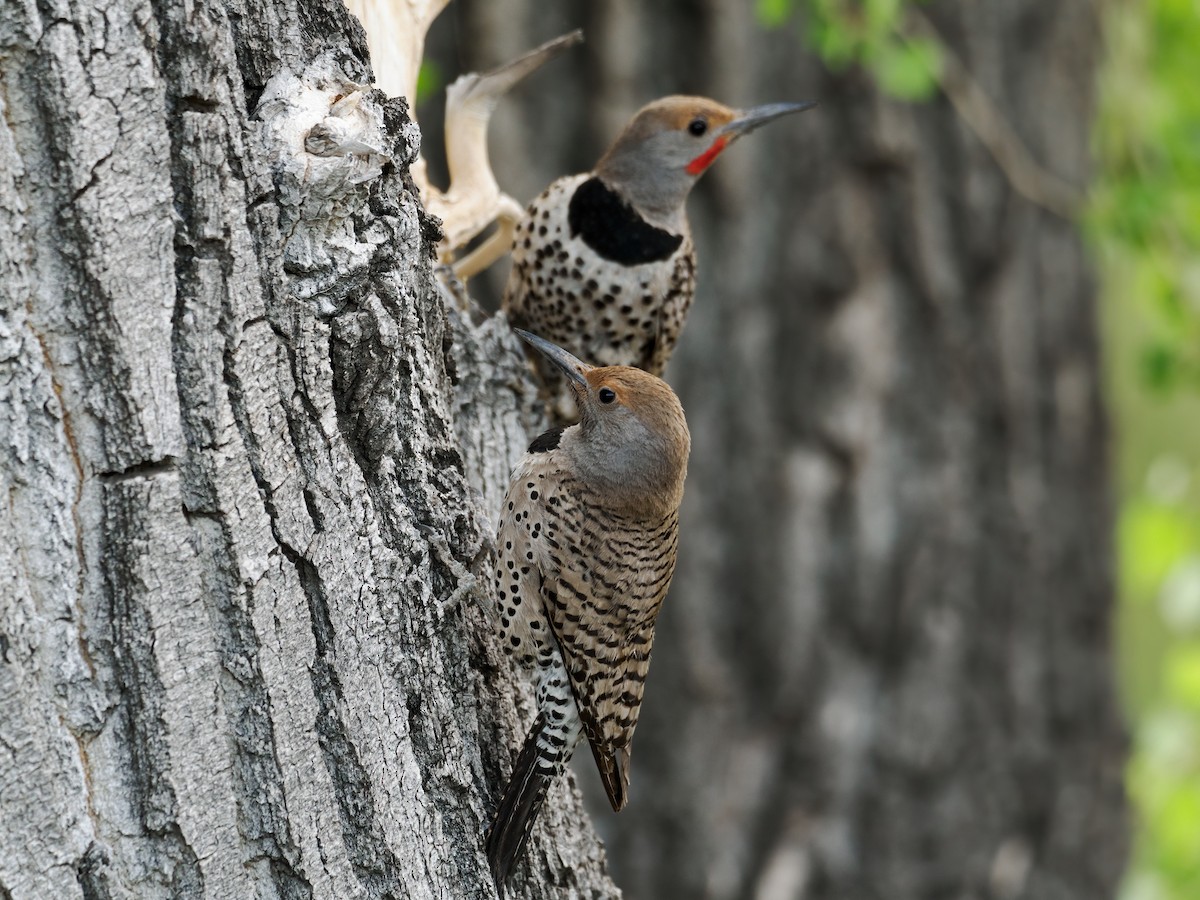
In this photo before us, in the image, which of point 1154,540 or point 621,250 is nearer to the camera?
point 621,250

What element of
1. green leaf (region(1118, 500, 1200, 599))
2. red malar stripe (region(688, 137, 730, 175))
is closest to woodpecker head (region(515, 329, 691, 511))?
red malar stripe (region(688, 137, 730, 175))

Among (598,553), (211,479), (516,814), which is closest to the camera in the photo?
(211,479)

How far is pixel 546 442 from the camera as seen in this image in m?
3.04

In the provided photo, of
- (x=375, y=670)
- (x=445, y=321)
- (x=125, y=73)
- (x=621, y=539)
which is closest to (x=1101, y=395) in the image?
(x=621, y=539)

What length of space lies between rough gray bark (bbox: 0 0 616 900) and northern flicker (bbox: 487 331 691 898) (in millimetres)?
465

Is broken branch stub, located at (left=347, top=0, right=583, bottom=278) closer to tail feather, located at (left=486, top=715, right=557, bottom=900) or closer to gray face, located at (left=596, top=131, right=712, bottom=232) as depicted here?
gray face, located at (left=596, top=131, right=712, bottom=232)

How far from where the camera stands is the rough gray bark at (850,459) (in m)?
5.29

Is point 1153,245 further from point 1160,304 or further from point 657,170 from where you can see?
point 657,170

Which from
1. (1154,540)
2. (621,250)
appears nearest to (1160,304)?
(1154,540)

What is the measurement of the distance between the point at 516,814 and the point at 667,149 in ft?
6.12

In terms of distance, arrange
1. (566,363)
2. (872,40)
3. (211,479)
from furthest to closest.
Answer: (872,40), (566,363), (211,479)

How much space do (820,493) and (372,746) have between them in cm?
345

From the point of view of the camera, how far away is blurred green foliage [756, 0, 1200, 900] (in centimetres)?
481

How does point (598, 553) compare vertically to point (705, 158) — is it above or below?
below
